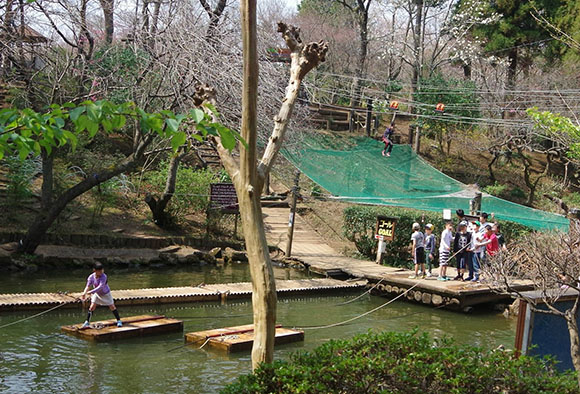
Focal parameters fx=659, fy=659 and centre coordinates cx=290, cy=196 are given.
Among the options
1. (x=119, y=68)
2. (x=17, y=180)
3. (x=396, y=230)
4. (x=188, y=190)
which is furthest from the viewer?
(x=188, y=190)

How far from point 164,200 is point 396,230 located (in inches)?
267

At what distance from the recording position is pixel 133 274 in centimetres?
1612

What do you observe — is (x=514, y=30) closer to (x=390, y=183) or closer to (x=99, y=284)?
(x=390, y=183)

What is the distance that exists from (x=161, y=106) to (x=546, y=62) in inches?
759

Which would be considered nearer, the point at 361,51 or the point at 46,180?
the point at 46,180

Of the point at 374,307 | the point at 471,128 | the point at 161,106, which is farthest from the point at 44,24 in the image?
the point at 471,128

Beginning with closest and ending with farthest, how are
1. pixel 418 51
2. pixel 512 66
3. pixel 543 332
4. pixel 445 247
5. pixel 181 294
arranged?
pixel 543 332, pixel 181 294, pixel 445 247, pixel 418 51, pixel 512 66

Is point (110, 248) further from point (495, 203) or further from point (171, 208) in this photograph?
point (495, 203)

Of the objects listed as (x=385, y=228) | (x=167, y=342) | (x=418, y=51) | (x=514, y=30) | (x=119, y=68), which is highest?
(x=514, y=30)

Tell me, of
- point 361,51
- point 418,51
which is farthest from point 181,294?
point 418,51

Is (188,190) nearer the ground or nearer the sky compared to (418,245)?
nearer the sky

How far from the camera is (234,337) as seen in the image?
1054 cm

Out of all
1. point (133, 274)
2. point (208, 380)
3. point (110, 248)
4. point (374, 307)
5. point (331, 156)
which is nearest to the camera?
point (208, 380)

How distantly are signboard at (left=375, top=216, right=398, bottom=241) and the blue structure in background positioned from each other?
33.3 feet
